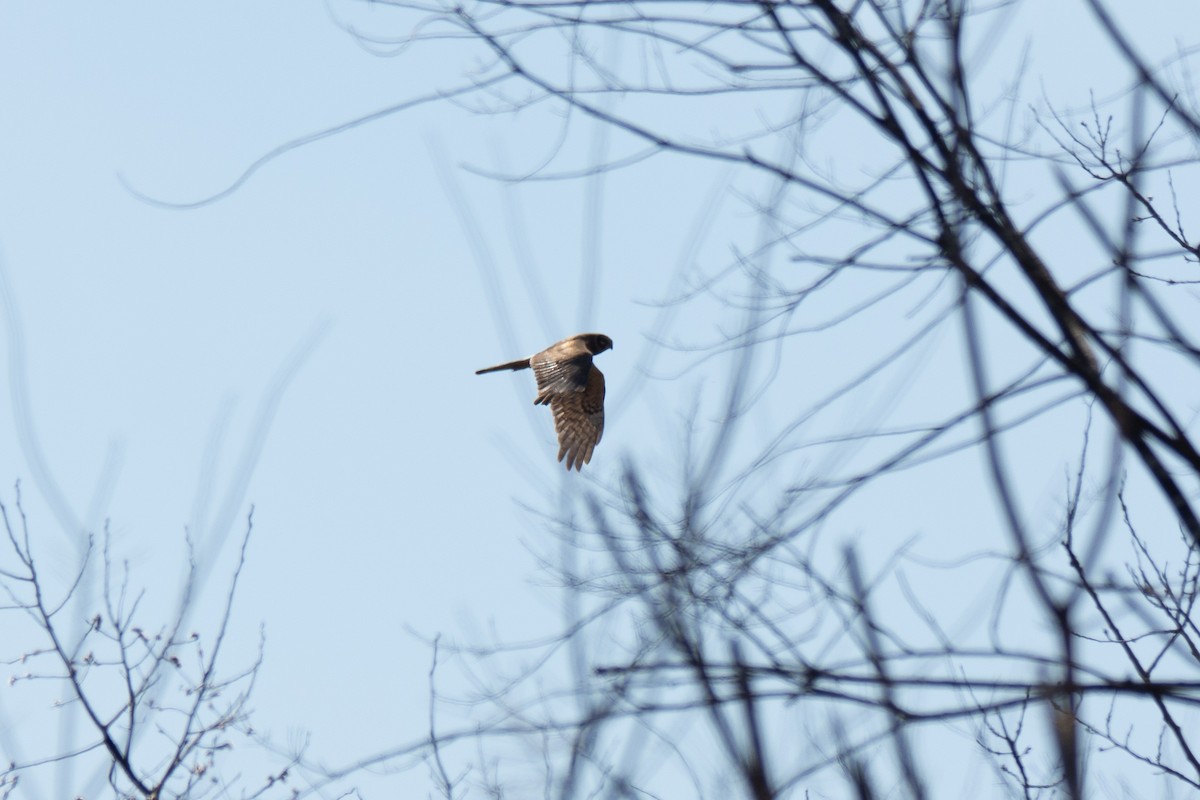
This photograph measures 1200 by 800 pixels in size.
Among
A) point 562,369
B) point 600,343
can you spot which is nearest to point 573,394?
point 562,369

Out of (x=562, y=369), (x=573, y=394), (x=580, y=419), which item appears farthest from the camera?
(x=562, y=369)

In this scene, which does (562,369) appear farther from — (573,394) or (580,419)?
(580,419)

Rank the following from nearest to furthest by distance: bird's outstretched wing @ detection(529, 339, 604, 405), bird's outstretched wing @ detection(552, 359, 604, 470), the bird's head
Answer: bird's outstretched wing @ detection(552, 359, 604, 470), bird's outstretched wing @ detection(529, 339, 604, 405), the bird's head

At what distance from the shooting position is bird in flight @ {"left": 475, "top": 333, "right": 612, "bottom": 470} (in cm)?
862

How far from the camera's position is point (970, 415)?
2.75 metres

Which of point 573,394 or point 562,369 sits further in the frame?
point 562,369

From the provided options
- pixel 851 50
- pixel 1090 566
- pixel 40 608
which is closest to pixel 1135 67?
pixel 851 50

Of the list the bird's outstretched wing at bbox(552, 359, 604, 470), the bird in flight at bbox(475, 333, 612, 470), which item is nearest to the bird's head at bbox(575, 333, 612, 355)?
the bird in flight at bbox(475, 333, 612, 470)

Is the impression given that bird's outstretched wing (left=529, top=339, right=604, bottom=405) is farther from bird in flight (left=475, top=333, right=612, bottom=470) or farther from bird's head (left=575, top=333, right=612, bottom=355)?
bird's head (left=575, top=333, right=612, bottom=355)

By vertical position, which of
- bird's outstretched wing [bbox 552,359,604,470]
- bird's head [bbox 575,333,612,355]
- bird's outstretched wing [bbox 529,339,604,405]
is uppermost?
bird's head [bbox 575,333,612,355]

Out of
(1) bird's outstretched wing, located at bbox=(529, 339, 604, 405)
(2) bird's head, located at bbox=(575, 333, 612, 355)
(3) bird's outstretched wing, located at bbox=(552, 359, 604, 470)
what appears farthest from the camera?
(2) bird's head, located at bbox=(575, 333, 612, 355)

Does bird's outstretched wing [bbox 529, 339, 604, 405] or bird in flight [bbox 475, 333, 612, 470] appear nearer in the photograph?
bird in flight [bbox 475, 333, 612, 470]

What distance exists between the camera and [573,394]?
9180mm

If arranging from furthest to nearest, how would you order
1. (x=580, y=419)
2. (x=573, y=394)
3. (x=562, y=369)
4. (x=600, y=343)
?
(x=600, y=343), (x=562, y=369), (x=573, y=394), (x=580, y=419)
